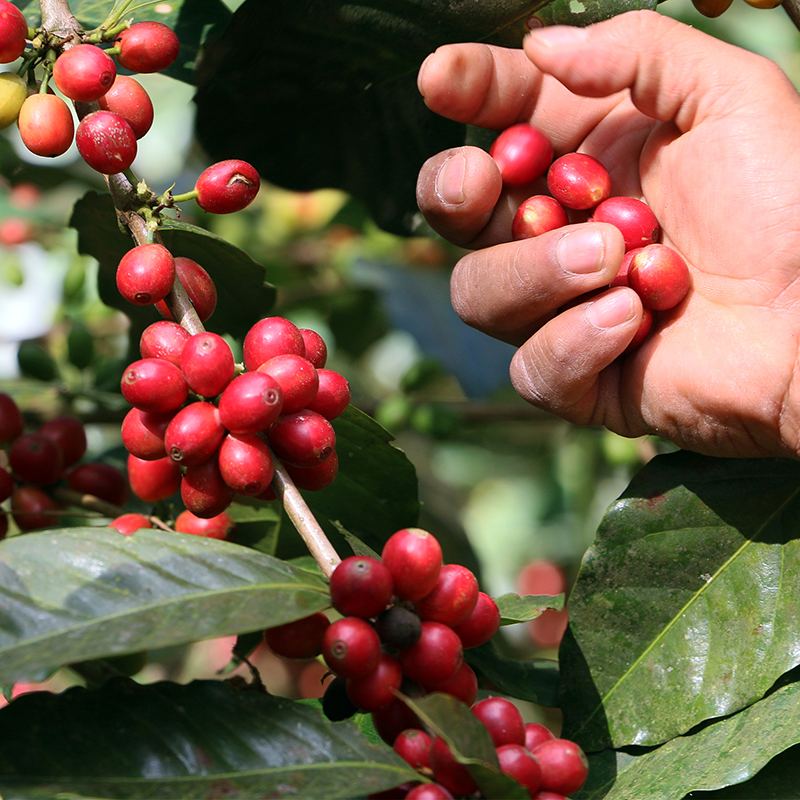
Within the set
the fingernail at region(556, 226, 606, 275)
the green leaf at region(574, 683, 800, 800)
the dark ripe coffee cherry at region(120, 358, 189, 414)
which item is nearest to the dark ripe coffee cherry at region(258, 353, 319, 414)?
the dark ripe coffee cherry at region(120, 358, 189, 414)

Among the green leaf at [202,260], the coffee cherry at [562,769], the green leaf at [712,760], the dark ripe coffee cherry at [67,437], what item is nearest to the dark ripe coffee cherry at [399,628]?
the coffee cherry at [562,769]

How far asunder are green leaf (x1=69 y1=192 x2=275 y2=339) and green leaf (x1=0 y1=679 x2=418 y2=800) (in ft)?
2.26

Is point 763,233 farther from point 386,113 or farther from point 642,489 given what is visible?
point 386,113

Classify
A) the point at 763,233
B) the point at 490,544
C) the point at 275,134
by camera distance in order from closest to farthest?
1. the point at 763,233
2. the point at 275,134
3. the point at 490,544

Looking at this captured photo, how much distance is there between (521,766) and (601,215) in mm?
1015

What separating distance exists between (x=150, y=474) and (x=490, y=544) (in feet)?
11.5

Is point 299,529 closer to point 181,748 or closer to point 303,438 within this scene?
point 303,438

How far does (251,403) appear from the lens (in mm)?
854

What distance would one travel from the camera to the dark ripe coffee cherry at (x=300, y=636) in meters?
0.93

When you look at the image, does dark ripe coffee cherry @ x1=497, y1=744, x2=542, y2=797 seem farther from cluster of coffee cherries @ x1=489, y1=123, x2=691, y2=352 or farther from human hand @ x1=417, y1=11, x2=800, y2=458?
cluster of coffee cherries @ x1=489, y1=123, x2=691, y2=352

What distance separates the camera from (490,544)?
4426mm

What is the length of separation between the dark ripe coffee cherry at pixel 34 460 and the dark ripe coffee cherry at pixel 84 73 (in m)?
0.71

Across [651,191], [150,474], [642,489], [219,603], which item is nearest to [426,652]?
[219,603]

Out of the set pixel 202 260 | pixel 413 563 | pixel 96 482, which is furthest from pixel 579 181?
pixel 96 482
